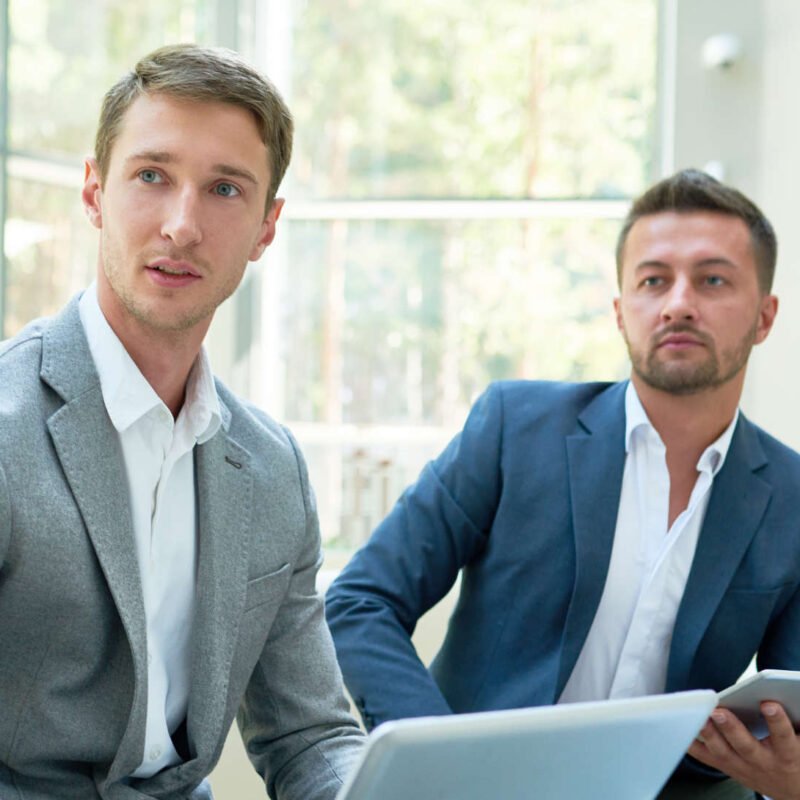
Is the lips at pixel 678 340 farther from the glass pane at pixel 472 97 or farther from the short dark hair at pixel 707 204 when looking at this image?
the glass pane at pixel 472 97

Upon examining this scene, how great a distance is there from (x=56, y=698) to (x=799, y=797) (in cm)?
111

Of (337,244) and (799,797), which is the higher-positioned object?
(337,244)

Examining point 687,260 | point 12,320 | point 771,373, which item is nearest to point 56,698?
point 687,260

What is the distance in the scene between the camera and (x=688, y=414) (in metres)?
2.23

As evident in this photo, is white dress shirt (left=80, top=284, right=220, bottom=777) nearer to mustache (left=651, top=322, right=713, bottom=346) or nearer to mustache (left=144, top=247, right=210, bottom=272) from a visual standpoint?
mustache (left=144, top=247, right=210, bottom=272)

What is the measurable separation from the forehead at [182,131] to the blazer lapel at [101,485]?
275 mm

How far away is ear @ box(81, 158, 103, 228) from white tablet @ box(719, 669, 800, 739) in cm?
104

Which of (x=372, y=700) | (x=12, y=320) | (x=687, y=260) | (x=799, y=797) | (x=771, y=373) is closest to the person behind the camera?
(x=799, y=797)

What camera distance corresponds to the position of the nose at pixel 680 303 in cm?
217

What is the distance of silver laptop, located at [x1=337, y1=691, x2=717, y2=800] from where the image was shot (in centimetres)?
107

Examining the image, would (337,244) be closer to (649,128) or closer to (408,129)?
(408,129)

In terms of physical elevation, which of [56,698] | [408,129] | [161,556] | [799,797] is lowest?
[799,797]

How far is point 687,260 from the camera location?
2230 millimetres

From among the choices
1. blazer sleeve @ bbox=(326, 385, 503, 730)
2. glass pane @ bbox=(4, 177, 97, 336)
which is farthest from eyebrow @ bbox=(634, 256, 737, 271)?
glass pane @ bbox=(4, 177, 97, 336)
